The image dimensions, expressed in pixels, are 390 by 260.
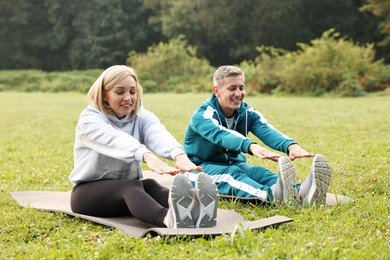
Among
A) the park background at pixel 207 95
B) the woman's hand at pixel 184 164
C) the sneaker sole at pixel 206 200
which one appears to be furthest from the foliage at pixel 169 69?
the sneaker sole at pixel 206 200

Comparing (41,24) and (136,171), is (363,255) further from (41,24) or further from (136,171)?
(41,24)

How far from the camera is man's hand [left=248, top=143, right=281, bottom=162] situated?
4.54 meters

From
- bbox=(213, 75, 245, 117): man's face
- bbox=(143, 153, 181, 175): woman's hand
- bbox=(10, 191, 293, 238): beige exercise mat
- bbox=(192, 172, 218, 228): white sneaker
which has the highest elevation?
bbox=(213, 75, 245, 117): man's face

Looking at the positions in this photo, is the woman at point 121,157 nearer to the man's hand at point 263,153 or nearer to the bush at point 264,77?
the man's hand at point 263,153

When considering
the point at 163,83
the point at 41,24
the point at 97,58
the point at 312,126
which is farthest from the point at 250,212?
the point at 41,24

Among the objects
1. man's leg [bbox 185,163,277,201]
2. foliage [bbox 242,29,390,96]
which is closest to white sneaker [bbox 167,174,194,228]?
man's leg [bbox 185,163,277,201]

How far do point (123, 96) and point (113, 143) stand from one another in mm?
431

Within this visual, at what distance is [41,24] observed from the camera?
163ft

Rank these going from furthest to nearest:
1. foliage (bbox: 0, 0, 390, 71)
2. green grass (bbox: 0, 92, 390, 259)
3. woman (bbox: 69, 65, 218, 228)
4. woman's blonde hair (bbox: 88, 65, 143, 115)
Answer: foliage (bbox: 0, 0, 390, 71), woman's blonde hair (bbox: 88, 65, 143, 115), woman (bbox: 69, 65, 218, 228), green grass (bbox: 0, 92, 390, 259)

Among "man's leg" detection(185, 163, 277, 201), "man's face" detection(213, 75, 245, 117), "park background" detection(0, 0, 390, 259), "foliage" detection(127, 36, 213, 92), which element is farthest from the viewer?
"foliage" detection(127, 36, 213, 92)

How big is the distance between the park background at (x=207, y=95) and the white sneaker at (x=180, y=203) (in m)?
0.24

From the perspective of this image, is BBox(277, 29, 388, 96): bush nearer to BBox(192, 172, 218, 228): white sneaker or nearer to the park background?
the park background

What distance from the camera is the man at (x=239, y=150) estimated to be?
4.56 meters

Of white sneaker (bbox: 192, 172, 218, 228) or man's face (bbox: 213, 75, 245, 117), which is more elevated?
man's face (bbox: 213, 75, 245, 117)
